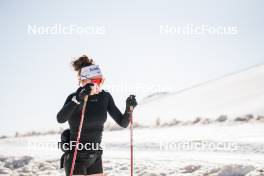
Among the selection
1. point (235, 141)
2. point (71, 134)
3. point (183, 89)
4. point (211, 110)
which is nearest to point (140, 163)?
point (235, 141)

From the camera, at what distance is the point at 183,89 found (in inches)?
1996

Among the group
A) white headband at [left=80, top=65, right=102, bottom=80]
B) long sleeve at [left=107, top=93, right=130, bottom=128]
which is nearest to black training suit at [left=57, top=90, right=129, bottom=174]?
long sleeve at [left=107, top=93, right=130, bottom=128]

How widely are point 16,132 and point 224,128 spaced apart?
11.7 meters

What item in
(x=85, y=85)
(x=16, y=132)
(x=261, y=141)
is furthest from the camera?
(x=16, y=132)

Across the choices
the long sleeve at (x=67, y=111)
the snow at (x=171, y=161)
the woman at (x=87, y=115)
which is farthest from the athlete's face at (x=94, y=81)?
the snow at (x=171, y=161)

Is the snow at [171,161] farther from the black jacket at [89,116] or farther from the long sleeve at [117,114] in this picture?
the black jacket at [89,116]

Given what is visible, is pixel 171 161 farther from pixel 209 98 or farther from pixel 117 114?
pixel 209 98

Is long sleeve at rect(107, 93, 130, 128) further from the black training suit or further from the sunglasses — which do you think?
the sunglasses

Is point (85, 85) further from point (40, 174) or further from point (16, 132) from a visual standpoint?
point (16, 132)

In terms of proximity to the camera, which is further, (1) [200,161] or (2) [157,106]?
(2) [157,106]

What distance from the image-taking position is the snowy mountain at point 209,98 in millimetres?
34562

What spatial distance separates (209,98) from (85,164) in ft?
119

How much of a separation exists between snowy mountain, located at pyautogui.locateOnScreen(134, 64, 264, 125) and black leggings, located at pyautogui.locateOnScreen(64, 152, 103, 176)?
2715cm

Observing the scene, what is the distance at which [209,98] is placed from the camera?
4012 cm
